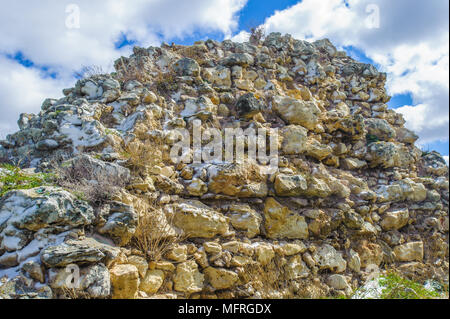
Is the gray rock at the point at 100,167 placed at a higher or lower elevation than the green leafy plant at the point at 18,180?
higher

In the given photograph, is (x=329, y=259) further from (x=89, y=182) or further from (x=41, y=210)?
(x=41, y=210)

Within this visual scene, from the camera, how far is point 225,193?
14.3 ft

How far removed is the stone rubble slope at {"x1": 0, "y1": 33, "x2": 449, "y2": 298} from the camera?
2863mm

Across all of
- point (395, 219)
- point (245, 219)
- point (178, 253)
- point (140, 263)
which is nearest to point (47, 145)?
point (140, 263)

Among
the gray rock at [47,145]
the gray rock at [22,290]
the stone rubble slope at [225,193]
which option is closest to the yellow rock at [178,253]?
the stone rubble slope at [225,193]

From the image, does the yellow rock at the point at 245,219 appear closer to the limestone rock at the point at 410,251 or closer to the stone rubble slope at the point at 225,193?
the stone rubble slope at the point at 225,193

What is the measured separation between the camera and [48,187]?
125 inches

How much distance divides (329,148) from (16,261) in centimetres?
544

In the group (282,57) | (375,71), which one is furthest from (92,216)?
(375,71)

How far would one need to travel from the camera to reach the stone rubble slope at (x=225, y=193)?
2863 mm

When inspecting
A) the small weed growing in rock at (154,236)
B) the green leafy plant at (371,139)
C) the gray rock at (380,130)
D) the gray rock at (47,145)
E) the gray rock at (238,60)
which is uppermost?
the gray rock at (238,60)

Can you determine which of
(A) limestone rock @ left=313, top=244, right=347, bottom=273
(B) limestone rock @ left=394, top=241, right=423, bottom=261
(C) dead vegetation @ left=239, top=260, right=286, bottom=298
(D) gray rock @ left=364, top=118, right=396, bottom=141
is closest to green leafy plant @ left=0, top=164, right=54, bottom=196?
(C) dead vegetation @ left=239, top=260, right=286, bottom=298

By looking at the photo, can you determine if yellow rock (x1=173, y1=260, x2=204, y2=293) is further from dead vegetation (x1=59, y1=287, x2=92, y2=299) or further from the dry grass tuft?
the dry grass tuft

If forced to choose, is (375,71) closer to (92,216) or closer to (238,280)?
(238,280)
